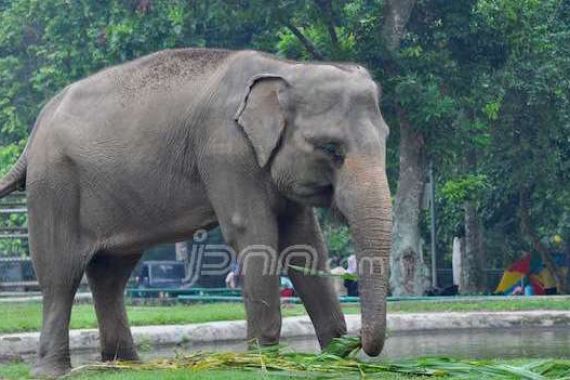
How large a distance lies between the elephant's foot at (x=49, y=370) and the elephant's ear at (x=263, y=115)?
85.3 inches

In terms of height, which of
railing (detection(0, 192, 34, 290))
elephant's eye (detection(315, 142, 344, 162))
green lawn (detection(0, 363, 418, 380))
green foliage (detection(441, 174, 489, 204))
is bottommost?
green lawn (detection(0, 363, 418, 380))

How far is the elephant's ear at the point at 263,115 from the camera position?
9859mm

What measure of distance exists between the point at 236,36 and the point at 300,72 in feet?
55.0

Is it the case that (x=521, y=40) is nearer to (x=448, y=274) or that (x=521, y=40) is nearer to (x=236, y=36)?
(x=236, y=36)

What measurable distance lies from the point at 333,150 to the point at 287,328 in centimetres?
670

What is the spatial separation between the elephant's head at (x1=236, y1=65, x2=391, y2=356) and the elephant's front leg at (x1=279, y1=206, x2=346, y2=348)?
0.51 metres

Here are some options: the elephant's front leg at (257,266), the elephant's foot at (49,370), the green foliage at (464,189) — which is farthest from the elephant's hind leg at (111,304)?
the green foliage at (464,189)

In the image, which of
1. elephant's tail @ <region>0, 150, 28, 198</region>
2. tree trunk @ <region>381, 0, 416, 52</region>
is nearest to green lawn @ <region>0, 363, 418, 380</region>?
elephant's tail @ <region>0, 150, 28, 198</region>

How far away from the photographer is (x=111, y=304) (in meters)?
11.3

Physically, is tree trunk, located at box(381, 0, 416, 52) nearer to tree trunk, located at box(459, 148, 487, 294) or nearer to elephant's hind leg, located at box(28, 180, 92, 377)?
tree trunk, located at box(459, 148, 487, 294)

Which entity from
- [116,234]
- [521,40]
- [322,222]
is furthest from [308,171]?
[322,222]

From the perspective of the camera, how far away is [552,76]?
82.8ft

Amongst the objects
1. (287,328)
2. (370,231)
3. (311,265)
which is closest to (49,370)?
(311,265)

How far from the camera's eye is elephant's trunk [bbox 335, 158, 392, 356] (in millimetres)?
8695
